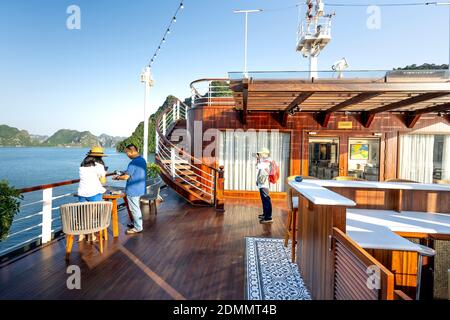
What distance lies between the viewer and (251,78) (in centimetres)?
419

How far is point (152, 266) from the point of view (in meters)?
2.96

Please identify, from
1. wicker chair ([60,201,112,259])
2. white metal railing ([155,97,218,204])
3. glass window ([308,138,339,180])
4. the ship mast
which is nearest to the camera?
wicker chair ([60,201,112,259])

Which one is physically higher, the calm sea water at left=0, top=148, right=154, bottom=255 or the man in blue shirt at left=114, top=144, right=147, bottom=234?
the man in blue shirt at left=114, top=144, right=147, bottom=234

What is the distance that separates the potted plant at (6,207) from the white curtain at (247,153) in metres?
5.33

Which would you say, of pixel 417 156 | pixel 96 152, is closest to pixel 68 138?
pixel 96 152

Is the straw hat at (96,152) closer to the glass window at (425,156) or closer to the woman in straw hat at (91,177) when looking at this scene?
the woman in straw hat at (91,177)

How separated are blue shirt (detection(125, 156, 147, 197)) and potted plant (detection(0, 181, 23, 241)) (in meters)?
1.42

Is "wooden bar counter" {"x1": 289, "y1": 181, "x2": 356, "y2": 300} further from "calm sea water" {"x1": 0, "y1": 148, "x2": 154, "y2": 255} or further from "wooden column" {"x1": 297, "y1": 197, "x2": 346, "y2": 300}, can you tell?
"calm sea water" {"x1": 0, "y1": 148, "x2": 154, "y2": 255}

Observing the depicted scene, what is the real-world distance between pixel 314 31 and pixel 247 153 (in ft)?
23.6

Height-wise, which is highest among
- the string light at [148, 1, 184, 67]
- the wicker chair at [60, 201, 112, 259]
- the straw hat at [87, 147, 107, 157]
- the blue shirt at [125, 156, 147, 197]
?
the string light at [148, 1, 184, 67]

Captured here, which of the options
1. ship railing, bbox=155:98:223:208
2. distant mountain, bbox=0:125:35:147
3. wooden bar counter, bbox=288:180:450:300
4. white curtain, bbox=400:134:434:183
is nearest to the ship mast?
white curtain, bbox=400:134:434:183

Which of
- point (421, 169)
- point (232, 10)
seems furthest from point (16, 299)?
point (232, 10)

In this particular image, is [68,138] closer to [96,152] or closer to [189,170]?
[189,170]

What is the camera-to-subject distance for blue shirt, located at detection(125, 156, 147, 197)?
12.5 feet
